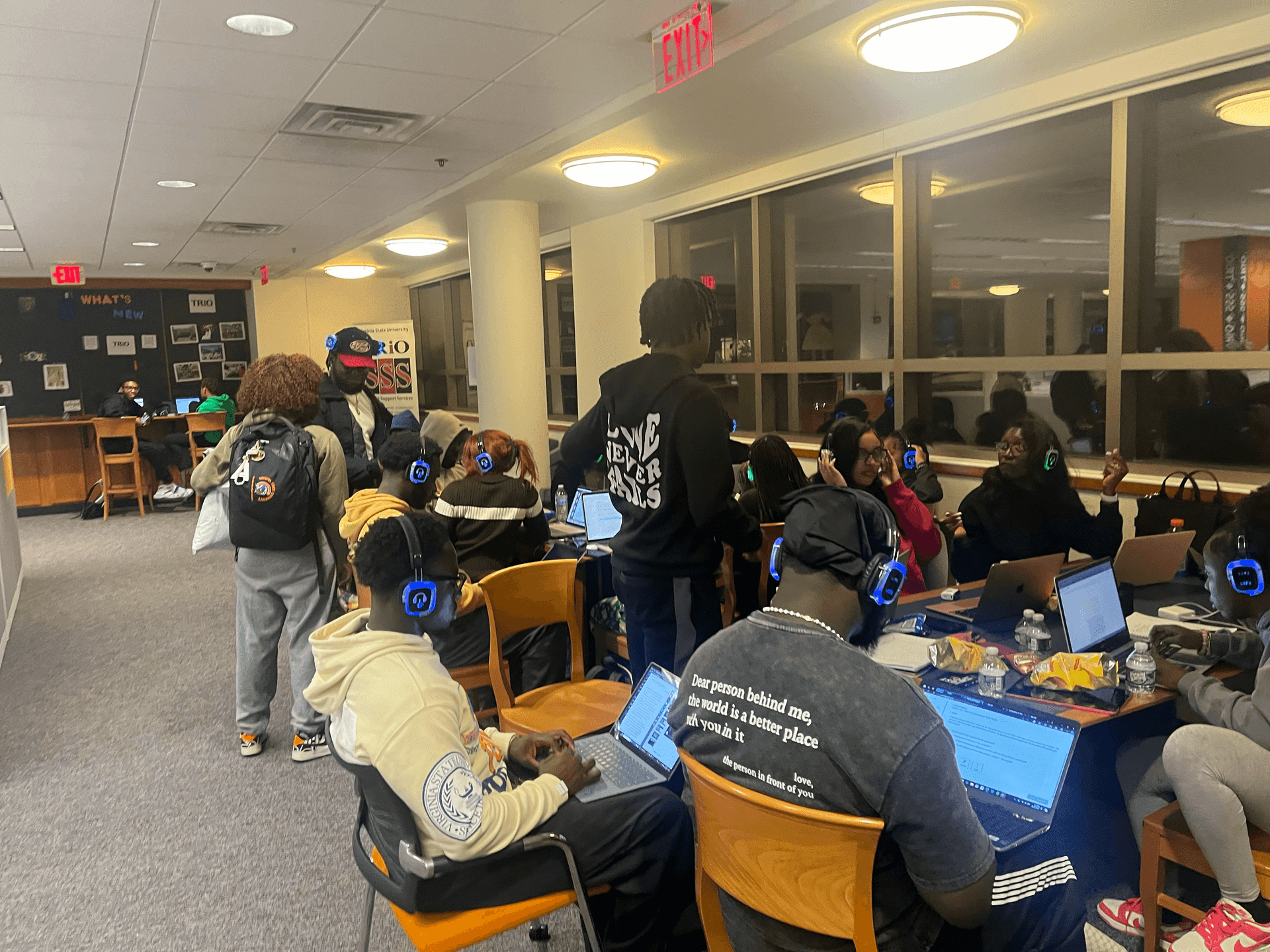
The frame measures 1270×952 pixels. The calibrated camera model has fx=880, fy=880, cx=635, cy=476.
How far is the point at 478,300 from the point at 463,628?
372 cm

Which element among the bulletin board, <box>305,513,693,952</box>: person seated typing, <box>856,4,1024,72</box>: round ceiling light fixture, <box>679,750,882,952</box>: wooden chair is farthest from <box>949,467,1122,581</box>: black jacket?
the bulletin board

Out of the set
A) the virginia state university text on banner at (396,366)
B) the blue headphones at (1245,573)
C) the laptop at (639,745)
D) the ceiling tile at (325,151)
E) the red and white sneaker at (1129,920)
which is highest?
the ceiling tile at (325,151)

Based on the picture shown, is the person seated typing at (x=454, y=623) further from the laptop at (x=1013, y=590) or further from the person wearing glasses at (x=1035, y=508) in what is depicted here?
the person wearing glasses at (x=1035, y=508)

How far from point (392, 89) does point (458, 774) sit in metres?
3.19

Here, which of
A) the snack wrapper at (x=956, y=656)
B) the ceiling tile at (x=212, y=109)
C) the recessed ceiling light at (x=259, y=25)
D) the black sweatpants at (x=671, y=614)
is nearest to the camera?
the snack wrapper at (x=956, y=656)

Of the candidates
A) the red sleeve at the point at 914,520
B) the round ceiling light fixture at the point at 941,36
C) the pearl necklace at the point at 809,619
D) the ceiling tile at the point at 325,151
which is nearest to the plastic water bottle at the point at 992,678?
the pearl necklace at the point at 809,619

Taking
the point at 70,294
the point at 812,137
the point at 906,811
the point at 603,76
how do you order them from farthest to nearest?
the point at 70,294 < the point at 812,137 < the point at 603,76 < the point at 906,811

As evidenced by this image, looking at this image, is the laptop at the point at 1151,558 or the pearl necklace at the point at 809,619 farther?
the laptop at the point at 1151,558

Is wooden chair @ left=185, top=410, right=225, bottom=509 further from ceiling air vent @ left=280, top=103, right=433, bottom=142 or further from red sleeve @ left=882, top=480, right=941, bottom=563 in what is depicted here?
red sleeve @ left=882, top=480, right=941, bottom=563

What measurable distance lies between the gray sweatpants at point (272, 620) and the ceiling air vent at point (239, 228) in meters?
4.69

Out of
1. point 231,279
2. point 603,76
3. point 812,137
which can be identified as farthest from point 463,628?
point 231,279

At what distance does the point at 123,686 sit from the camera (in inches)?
173

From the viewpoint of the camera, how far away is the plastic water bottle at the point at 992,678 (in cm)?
205

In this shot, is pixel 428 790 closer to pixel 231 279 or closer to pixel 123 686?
pixel 123 686
